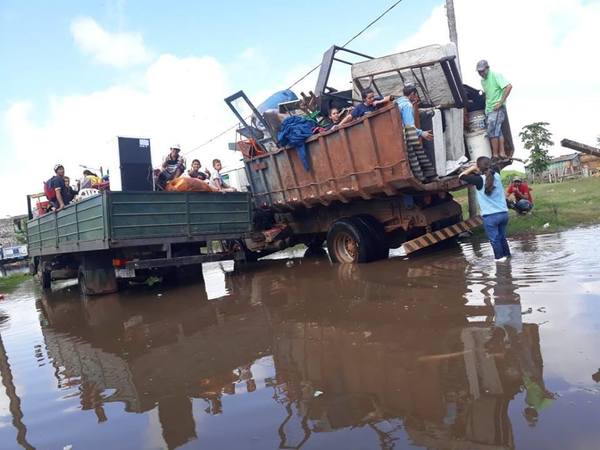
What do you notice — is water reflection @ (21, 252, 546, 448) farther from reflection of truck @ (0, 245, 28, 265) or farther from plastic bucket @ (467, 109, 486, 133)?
reflection of truck @ (0, 245, 28, 265)

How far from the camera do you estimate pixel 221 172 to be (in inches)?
448

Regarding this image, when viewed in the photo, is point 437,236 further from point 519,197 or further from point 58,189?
point 58,189

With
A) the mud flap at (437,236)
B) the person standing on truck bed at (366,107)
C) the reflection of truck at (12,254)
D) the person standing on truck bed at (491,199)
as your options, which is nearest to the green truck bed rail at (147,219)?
the person standing on truck bed at (366,107)

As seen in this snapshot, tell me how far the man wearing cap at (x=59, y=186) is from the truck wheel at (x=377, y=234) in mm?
5685

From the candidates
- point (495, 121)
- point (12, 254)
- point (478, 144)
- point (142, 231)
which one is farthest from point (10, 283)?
point (495, 121)

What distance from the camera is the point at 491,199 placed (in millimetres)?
6273

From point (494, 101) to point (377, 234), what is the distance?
2800mm

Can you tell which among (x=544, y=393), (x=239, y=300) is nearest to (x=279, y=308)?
(x=239, y=300)

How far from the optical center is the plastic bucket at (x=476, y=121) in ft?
26.0

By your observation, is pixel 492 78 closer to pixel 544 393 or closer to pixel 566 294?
pixel 566 294

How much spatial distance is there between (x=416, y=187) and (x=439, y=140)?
2.83 feet

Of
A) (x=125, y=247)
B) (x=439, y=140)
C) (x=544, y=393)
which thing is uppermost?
(x=439, y=140)

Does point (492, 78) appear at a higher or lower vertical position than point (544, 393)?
higher

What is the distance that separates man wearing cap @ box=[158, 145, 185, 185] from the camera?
357 inches
